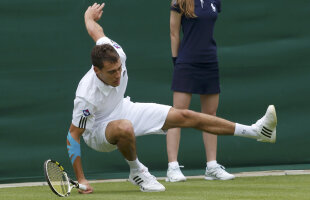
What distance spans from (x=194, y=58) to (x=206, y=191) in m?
1.23

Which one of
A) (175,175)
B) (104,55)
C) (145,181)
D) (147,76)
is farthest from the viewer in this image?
(147,76)

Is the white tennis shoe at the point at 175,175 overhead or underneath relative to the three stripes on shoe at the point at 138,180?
underneath

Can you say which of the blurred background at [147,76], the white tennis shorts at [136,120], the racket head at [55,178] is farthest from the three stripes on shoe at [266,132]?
the blurred background at [147,76]

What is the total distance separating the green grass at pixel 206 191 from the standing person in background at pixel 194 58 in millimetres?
373

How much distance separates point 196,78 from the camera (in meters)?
5.73

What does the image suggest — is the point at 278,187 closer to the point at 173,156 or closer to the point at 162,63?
the point at 173,156

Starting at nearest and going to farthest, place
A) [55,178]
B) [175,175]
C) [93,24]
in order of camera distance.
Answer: [55,178] → [93,24] → [175,175]

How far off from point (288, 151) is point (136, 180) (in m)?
2.00

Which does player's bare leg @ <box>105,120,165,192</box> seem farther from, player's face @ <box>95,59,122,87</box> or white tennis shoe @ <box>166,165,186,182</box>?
white tennis shoe @ <box>166,165,186,182</box>

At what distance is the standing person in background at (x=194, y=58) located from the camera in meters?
5.70

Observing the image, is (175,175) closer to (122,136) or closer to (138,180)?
(138,180)

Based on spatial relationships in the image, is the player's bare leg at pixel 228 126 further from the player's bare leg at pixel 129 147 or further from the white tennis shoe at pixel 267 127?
the player's bare leg at pixel 129 147

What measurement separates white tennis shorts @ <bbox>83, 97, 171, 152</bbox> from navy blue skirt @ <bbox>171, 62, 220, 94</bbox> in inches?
25.9

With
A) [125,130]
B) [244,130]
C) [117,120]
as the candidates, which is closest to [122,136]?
[125,130]
